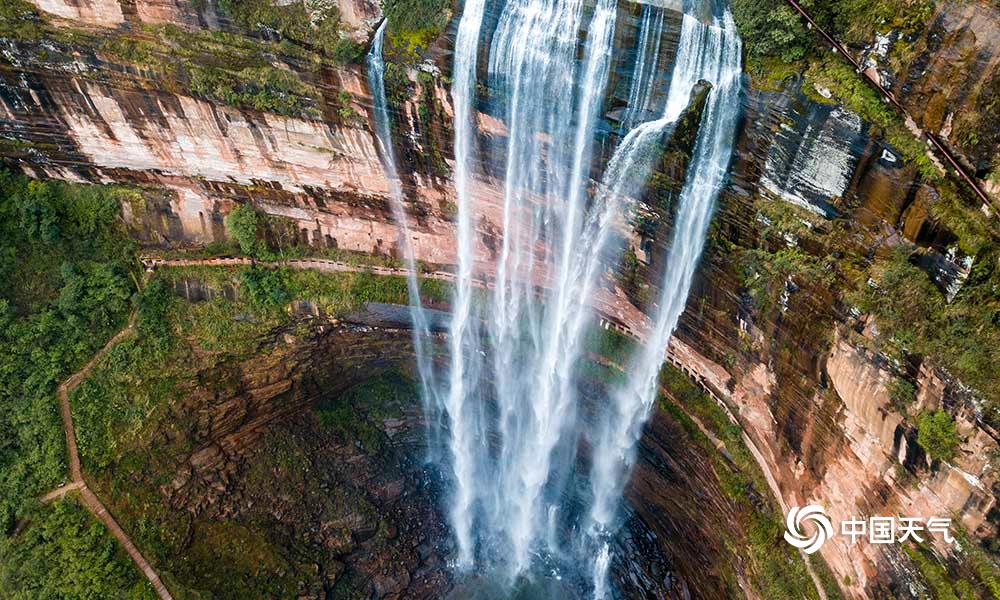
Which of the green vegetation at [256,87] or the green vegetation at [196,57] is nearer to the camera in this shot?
the green vegetation at [196,57]

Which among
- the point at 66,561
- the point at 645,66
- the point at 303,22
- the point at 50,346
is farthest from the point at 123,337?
the point at 645,66

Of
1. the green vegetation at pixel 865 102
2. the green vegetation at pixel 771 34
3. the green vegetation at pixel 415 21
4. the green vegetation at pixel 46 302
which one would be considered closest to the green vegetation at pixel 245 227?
the green vegetation at pixel 46 302

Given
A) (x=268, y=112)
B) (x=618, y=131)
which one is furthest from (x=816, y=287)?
(x=268, y=112)

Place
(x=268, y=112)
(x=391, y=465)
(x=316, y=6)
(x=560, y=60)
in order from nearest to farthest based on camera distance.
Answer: (x=560, y=60), (x=316, y=6), (x=268, y=112), (x=391, y=465)

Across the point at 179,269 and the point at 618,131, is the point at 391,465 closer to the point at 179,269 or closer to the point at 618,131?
the point at 179,269

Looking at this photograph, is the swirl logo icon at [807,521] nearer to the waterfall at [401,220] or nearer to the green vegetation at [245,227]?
the waterfall at [401,220]

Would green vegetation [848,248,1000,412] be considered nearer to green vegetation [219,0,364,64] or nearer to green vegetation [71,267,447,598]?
green vegetation [71,267,447,598]

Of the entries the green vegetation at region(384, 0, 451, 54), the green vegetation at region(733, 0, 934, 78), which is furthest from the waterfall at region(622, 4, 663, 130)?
the green vegetation at region(384, 0, 451, 54)
